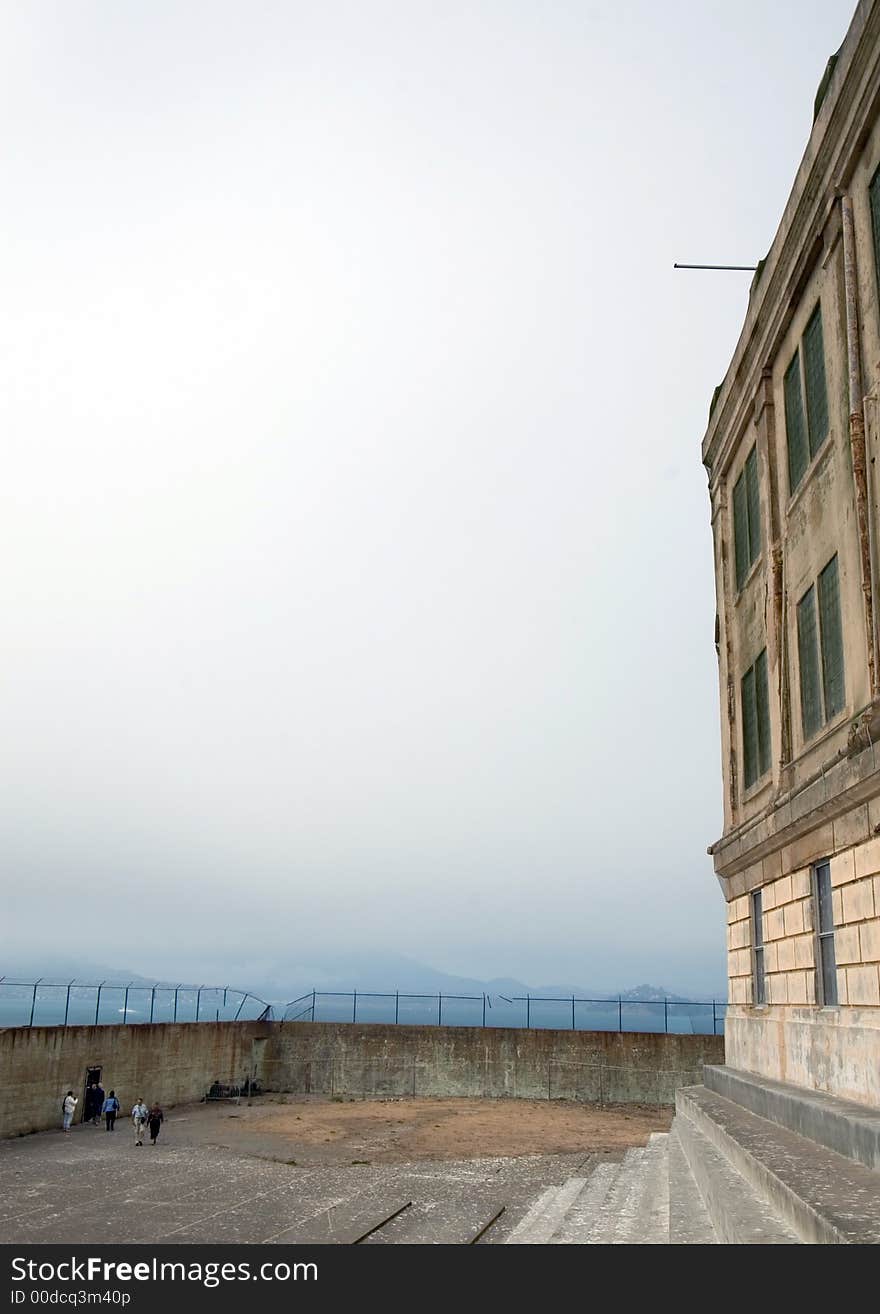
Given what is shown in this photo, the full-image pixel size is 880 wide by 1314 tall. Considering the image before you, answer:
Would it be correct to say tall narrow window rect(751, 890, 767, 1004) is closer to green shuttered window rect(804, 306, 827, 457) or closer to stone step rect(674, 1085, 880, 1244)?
stone step rect(674, 1085, 880, 1244)

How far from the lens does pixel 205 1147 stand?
32.4 m

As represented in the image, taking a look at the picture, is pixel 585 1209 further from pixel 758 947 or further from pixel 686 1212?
pixel 686 1212

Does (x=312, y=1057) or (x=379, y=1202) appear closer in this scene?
(x=379, y=1202)

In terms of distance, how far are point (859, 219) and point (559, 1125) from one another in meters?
32.2

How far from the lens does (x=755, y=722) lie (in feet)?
71.3

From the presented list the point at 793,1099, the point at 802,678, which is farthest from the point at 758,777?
the point at 793,1099

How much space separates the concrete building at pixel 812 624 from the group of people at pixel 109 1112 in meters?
18.9

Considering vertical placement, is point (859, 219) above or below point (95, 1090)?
above

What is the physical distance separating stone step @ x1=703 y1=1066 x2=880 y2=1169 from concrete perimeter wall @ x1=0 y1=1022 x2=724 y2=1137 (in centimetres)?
2487

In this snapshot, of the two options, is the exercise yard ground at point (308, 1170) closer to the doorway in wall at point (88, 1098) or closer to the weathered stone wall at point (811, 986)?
the doorway in wall at point (88, 1098)

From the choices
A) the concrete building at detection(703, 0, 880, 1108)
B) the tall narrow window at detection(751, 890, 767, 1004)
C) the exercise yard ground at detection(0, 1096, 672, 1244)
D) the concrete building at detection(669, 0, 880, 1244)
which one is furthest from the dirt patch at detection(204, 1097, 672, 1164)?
the tall narrow window at detection(751, 890, 767, 1004)

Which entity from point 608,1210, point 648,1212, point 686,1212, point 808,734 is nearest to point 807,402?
point 808,734
